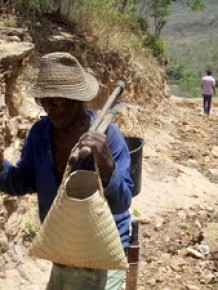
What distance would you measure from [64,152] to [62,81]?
287 millimetres

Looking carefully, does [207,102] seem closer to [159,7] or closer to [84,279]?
[159,7]

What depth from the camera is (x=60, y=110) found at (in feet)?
7.31

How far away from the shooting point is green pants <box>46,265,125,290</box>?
2.25m

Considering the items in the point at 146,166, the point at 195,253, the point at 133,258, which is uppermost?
the point at 133,258

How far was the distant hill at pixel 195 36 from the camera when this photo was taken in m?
72.0

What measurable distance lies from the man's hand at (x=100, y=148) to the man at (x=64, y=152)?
3 centimetres

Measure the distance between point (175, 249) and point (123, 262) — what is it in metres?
3.69

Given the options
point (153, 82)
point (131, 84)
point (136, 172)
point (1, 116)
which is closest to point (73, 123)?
point (1, 116)

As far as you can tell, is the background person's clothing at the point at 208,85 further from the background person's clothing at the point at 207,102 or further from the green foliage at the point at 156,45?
the green foliage at the point at 156,45

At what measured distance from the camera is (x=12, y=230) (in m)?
4.38

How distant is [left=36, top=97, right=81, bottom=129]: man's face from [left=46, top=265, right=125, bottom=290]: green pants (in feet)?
1.79

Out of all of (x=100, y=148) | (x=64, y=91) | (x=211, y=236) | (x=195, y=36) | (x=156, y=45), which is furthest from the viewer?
(x=195, y=36)

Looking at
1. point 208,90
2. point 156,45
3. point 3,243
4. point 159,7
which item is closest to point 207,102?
point 208,90

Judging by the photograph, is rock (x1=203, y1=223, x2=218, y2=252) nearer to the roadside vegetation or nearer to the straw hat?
the roadside vegetation
